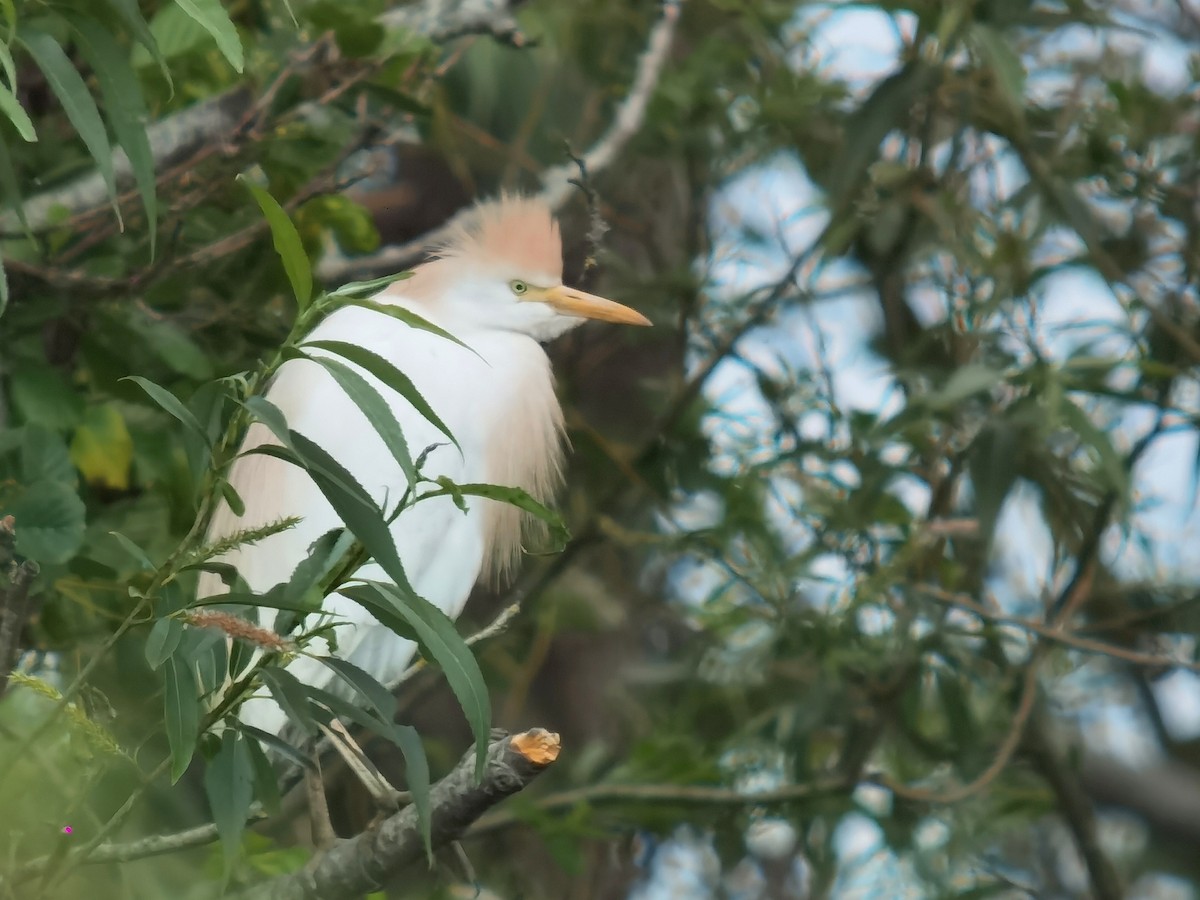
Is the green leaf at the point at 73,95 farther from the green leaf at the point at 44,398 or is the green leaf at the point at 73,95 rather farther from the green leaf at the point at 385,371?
the green leaf at the point at 44,398

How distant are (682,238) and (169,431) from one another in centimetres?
130

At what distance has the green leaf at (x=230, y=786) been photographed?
0.76 m

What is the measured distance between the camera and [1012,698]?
6.78 ft

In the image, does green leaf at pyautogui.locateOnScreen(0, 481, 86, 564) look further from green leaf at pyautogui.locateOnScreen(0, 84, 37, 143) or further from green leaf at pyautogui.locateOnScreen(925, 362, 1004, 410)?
green leaf at pyautogui.locateOnScreen(925, 362, 1004, 410)

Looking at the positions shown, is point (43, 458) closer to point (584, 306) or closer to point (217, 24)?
point (217, 24)

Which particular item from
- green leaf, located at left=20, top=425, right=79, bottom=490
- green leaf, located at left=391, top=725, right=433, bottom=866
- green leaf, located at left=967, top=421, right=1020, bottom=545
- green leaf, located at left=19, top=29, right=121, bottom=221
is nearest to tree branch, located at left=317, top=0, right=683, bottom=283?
green leaf, located at left=967, top=421, right=1020, bottom=545

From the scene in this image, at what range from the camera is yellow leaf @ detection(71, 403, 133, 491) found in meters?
1.47

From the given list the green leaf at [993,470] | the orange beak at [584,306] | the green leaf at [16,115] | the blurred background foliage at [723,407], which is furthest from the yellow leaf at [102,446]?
the green leaf at [993,470]

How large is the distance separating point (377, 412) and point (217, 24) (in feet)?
0.74

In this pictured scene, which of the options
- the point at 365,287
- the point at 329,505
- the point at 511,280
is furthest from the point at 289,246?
the point at 511,280

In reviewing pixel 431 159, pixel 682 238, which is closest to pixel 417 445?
pixel 682 238

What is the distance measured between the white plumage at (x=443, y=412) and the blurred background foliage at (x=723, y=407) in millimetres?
91

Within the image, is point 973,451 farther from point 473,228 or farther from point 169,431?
point 169,431

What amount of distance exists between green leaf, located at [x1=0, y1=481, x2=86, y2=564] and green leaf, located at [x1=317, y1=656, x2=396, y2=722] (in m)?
0.22
